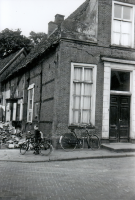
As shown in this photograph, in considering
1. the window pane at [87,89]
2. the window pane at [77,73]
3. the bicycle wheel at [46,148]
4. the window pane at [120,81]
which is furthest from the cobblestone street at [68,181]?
the window pane at [120,81]

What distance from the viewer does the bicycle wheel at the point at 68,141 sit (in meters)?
11.6

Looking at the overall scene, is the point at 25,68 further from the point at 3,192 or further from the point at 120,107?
the point at 3,192

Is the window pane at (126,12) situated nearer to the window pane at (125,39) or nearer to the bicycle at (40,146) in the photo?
the window pane at (125,39)

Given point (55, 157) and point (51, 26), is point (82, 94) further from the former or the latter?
point (51, 26)

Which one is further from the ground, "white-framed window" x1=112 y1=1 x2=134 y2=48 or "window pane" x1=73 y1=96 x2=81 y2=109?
"white-framed window" x1=112 y1=1 x2=134 y2=48

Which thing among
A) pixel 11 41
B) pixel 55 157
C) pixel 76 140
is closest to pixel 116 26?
pixel 76 140

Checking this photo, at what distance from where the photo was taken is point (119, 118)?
41.7ft

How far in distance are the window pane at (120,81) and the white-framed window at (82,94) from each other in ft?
3.62

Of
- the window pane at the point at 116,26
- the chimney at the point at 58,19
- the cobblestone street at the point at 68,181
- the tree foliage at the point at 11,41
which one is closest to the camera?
the cobblestone street at the point at 68,181

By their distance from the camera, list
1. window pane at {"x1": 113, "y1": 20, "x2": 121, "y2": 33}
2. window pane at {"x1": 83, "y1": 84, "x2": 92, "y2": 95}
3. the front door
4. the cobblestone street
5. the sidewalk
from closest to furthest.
Answer: the cobblestone street, the sidewalk, window pane at {"x1": 83, "y1": 84, "x2": 92, "y2": 95}, the front door, window pane at {"x1": 113, "y1": 20, "x2": 121, "y2": 33}

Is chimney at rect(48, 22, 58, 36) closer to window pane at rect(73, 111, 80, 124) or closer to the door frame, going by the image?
the door frame

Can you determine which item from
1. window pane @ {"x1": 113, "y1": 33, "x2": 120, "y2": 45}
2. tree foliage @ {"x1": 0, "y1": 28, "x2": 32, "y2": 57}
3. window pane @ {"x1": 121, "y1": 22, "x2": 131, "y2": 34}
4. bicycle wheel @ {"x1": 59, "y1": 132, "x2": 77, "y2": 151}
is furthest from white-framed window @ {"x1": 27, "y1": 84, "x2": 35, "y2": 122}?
tree foliage @ {"x1": 0, "y1": 28, "x2": 32, "y2": 57}

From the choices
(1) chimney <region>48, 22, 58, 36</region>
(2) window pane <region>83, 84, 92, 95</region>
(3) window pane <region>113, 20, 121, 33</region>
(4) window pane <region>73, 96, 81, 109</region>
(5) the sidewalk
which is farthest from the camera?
(1) chimney <region>48, 22, 58, 36</region>

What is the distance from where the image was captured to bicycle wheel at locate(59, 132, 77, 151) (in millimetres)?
11564
